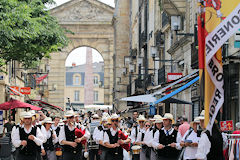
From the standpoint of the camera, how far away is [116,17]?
5772cm

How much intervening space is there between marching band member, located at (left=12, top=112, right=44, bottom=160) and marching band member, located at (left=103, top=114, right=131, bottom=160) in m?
1.80

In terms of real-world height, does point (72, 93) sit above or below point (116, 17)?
below

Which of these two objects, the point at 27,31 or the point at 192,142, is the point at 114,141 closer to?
the point at 192,142

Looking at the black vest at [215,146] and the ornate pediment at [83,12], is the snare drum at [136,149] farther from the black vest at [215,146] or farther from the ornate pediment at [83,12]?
the ornate pediment at [83,12]

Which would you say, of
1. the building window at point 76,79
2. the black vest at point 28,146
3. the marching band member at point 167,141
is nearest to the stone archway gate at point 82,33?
the building window at point 76,79

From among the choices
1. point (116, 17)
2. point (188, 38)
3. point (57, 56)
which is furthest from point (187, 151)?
point (57, 56)

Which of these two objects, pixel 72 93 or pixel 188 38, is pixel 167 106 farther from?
pixel 72 93

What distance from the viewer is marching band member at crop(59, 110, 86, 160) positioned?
1372 cm

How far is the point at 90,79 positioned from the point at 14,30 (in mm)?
61868

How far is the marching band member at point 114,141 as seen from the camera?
13547mm

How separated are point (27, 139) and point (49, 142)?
418 cm

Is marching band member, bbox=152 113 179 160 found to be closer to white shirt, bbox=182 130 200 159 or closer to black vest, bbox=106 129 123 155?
white shirt, bbox=182 130 200 159

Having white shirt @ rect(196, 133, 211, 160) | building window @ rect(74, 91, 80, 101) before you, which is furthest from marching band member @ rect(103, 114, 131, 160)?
building window @ rect(74, 91, 80, 101)

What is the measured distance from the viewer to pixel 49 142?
54.0 feet
